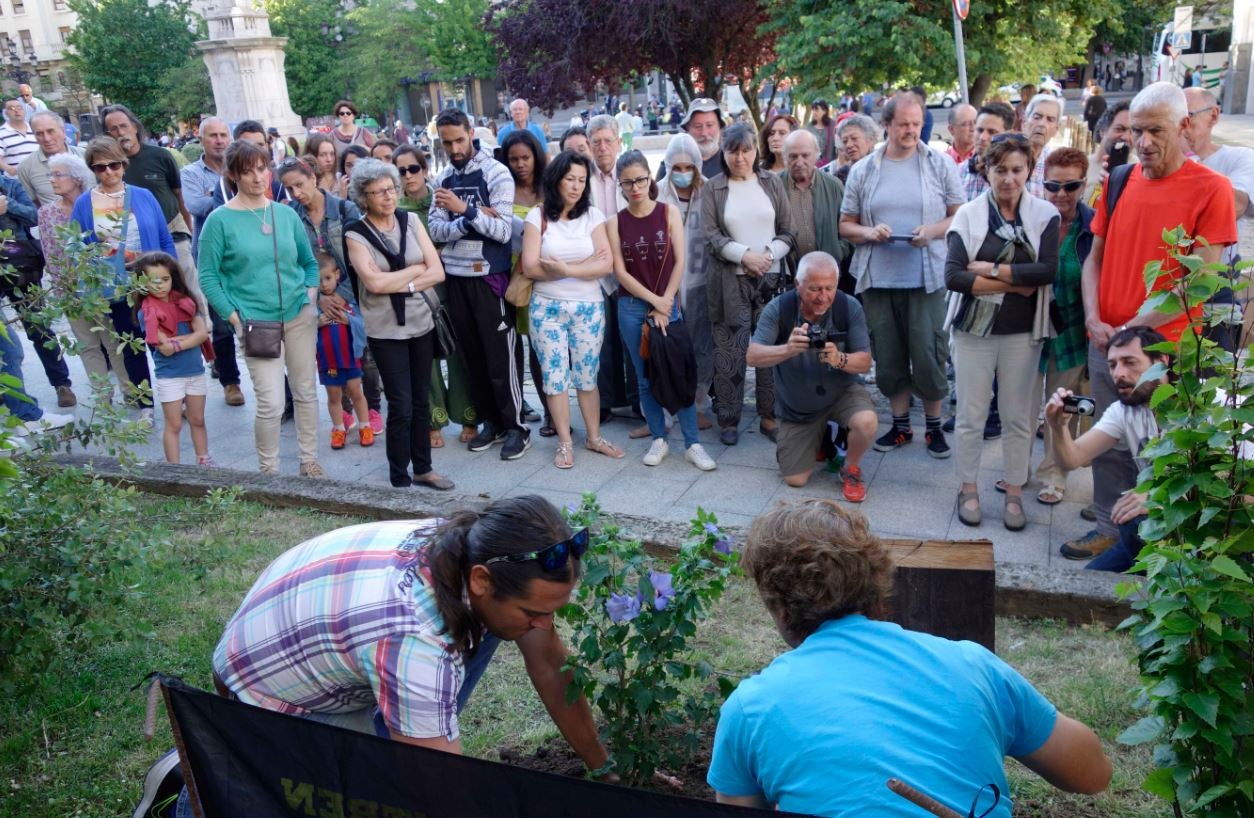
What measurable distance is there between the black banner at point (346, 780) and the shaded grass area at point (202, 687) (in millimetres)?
1123

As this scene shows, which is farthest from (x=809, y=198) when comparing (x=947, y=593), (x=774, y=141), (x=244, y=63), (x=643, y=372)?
(x=244, y=63)

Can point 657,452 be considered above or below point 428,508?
below

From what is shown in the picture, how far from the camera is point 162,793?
2912 mm

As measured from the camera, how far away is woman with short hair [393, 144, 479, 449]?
6699 mm

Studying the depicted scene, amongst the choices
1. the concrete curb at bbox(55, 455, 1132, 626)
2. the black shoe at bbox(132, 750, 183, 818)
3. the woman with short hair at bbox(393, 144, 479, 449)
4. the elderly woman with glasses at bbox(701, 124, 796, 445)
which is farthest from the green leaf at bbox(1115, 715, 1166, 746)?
the woman with short hair at bbox(393, 144, 479, 449)

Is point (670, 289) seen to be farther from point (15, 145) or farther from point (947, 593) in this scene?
point (15, 145)

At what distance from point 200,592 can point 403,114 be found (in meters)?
55.6

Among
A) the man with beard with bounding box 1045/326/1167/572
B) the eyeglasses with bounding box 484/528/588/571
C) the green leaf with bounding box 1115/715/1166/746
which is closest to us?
the green leaf with bounding box 1115/715/1166/746

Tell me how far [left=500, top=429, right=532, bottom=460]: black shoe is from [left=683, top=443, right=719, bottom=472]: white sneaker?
1072 millimetres

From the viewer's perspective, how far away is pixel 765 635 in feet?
13.8

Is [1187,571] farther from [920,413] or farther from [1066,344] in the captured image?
[920,413]

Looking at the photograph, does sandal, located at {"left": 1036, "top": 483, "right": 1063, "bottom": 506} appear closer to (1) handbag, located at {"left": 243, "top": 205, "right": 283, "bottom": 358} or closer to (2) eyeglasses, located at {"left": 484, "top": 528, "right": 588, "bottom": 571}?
(2) eyeglasses, located at {"left": 484, "top": 528, "right": 588, "bottom": 571}

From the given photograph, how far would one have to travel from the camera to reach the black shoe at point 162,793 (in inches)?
114

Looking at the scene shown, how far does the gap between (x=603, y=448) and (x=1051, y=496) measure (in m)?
2.58
